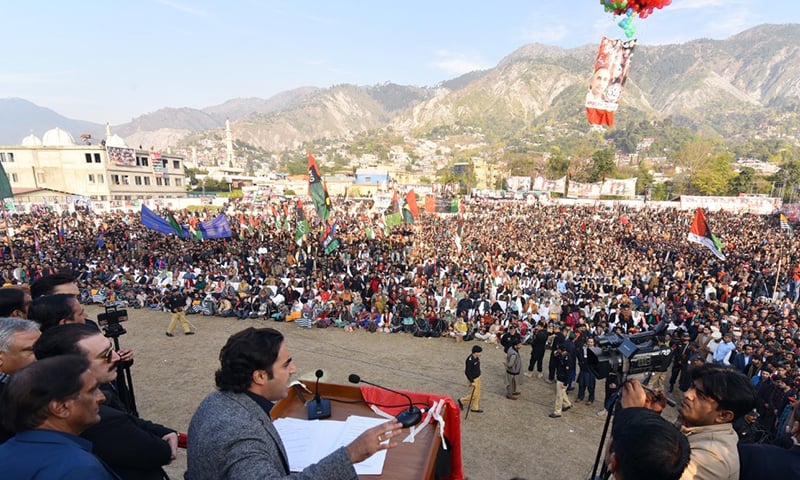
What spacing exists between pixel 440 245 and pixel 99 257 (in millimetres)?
17281

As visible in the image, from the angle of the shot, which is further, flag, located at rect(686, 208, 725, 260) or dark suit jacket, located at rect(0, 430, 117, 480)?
flag, located at rect(686, 208, 725, 260)

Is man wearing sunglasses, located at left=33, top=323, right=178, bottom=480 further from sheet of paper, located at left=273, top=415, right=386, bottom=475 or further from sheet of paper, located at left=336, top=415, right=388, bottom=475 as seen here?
sheet of paper, located at left=336, top=415, right=388, bottom=475

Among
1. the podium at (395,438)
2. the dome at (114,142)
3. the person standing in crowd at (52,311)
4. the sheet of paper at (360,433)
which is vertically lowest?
the podium at (395,438)

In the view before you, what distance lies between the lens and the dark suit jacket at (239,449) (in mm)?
1343

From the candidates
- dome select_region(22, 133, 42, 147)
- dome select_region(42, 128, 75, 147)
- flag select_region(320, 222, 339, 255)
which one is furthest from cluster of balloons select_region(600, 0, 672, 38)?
dome select_region(22, 133, 42, 147)

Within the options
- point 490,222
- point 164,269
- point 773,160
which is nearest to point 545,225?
point 490,222

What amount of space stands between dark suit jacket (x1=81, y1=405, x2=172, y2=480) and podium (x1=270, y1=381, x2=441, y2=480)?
0.69 meters

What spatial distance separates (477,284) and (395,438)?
39.0ft

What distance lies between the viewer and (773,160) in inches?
4129

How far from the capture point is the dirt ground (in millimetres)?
6121

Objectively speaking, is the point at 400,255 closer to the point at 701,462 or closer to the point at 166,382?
the point at 166,382

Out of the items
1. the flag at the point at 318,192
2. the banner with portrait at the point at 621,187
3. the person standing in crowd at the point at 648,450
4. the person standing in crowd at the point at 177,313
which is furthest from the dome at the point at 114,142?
the banner with portrait at the point at 621,187

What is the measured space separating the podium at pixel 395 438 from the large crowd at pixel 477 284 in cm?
648

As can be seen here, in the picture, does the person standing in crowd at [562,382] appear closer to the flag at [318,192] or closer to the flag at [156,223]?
the flag at [318,192]
